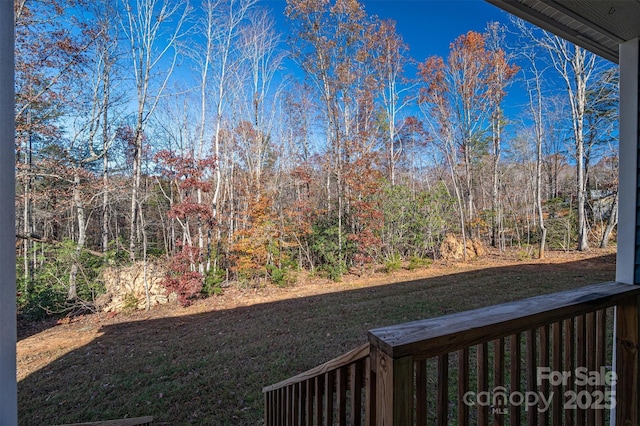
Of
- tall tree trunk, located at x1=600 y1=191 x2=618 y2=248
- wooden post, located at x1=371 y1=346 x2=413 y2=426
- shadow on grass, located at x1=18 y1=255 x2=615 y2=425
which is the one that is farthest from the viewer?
tall tree trunk, located at x1=600 y1=191 x2=618 y2=248

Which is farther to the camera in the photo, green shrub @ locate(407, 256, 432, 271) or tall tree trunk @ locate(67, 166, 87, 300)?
green shrub @ locate(407, 256, 432, 271)

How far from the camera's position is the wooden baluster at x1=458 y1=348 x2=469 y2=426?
0.71 metres

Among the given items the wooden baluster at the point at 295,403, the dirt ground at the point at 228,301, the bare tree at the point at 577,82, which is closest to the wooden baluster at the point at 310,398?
the wooden baluster at the point at 295,403

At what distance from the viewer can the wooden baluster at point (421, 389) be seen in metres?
0.64

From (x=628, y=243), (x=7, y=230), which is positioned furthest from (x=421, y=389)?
(x=628, y=243)

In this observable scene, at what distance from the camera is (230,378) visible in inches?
122

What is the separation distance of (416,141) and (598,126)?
18.6ft

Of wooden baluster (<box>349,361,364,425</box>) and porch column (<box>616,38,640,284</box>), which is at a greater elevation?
porch column (<box>616,38,640,284</box>)

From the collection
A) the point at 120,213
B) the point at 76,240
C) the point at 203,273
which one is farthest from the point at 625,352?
the point at 120,213

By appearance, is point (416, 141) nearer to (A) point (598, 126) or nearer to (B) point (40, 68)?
(A) point (598, 126)

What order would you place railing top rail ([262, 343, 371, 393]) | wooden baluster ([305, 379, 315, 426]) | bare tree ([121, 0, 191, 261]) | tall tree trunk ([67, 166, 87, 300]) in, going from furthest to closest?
bare tree ([121, 0, 191, 261]) < tall tree trunk ([67, 166, 87, 300]) < wooden baluster ([305, 379, 315, 426]) < railing top rail ([262, 343, 371, 393])

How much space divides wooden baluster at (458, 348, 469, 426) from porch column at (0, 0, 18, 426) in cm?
113

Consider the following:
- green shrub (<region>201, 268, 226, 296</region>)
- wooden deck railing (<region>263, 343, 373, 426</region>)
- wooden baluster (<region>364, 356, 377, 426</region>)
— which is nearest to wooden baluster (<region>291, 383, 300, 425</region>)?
wooden deck railing (<region>263, 343, 373, 426</region>)

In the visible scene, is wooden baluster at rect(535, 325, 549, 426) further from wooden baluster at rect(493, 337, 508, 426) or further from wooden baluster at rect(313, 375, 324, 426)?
wooden baluster at rect(313, 375, 324, 426)
